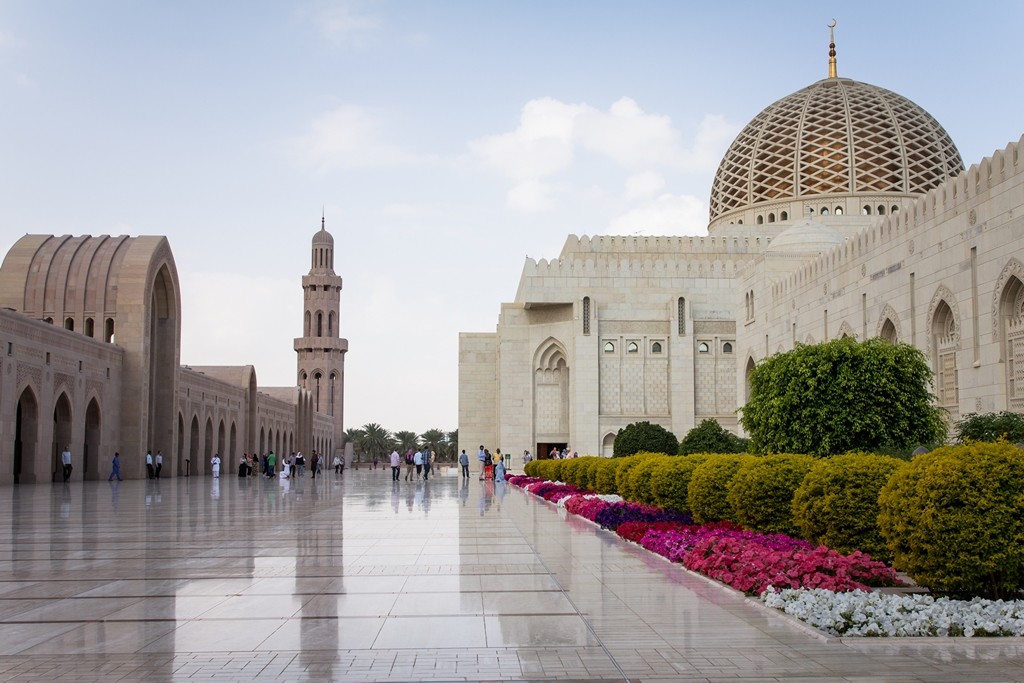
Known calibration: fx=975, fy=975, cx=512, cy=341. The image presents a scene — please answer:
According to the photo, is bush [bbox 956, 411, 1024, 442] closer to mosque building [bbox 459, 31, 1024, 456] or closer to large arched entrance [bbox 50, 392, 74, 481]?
mosque building [bbox 459, 31, 1024, 456]

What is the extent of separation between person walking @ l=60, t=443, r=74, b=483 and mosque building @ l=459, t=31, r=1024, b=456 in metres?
16.0

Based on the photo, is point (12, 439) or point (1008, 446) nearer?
point (1008, 446)

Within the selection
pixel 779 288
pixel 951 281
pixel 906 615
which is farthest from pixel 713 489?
pixel 779 288

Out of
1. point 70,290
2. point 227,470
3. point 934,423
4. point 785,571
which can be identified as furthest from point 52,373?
point 785,571

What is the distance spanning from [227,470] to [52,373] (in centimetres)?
1746

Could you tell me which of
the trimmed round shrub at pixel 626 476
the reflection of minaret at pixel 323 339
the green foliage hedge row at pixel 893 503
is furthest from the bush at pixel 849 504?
the reflection of minaret at pixel 323 339

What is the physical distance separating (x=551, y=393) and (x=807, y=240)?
1125cm

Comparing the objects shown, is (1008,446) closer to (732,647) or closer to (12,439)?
(732,647)

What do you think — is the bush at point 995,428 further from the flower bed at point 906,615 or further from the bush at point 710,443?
the flower bed at point 906,615

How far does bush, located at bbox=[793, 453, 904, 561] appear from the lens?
7.63m

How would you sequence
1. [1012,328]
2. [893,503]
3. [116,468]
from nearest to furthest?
[893,503], [1012,328], [116,468]

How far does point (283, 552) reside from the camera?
→ 8.90m

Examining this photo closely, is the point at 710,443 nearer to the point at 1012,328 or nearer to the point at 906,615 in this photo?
the point at 1012,328

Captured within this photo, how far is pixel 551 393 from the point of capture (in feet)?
126
